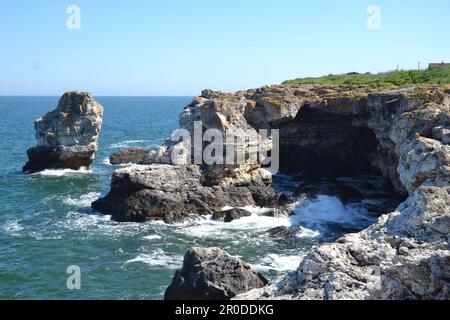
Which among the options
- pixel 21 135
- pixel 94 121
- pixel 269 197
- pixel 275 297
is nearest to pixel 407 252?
pixel 275 297

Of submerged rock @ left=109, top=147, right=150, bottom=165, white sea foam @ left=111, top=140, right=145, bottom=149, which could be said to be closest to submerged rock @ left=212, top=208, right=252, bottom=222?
submerged rock @ left=109, top=147, right=150, bottom=165

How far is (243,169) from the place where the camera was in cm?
4281

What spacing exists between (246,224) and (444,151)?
14.9 m

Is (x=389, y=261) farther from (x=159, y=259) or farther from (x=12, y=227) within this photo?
(x=12, y=227)

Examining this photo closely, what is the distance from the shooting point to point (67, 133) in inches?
Answer: 2195

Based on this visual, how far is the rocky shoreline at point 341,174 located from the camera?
12945 millimetres

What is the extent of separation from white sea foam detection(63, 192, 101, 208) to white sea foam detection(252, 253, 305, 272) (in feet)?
62.5

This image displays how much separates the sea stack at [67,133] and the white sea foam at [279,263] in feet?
105

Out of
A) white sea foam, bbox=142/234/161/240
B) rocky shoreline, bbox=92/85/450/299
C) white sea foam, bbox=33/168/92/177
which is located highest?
rocky shoreline, bbox=92/85/450/299

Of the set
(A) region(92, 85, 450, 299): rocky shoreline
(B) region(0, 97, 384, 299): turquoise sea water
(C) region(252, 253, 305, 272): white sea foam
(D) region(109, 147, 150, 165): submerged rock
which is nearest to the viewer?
(A) region(92, 85, 450, 299): rocky shoreline

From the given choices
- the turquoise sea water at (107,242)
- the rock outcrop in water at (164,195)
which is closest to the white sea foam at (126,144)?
the turquoise sea water at (107,242)

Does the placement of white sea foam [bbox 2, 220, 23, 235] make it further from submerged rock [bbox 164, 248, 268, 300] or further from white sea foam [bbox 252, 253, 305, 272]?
submerged rock [bbox 164, 248, 268, 300]

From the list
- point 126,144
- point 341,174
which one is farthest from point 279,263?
point 126,144

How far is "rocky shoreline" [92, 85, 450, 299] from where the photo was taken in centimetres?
1295
